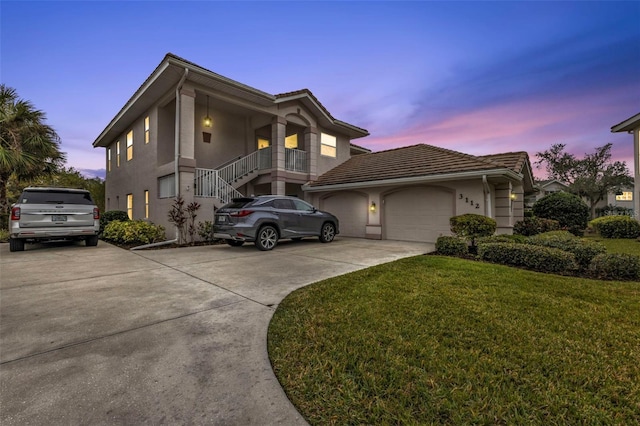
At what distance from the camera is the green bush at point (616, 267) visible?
16.4 feet

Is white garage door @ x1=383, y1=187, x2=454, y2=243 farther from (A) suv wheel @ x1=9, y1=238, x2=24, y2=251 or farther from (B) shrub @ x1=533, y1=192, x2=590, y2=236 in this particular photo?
(A) suv wheel @ x1=9, y1=238, x2=24, y2=251

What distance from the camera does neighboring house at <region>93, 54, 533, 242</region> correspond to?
33.1 feet

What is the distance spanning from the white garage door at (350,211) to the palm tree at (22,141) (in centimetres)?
1415

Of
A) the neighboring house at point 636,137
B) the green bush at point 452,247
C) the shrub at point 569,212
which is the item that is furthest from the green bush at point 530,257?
the neighboring house at point 636,137

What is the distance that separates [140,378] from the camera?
6.91 feet

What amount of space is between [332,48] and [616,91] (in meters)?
16.3

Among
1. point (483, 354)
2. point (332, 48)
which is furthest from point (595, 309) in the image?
point (332, 48)

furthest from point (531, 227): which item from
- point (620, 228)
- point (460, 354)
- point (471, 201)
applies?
point (460, 354)

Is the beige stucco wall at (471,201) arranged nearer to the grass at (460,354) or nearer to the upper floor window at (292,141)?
the upper floor window at (292,141)

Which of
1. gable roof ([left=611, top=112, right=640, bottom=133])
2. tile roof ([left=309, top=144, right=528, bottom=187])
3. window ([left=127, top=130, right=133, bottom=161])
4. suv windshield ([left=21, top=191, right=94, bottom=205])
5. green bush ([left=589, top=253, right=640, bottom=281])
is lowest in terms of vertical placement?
green bush ([left=589, top=253, right=640, bottom=281])

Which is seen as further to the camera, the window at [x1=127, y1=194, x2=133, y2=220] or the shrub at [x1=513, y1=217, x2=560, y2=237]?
the window at [x1=127, y1=194, x2=133, y2=220]

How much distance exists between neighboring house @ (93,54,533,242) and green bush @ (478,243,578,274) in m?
3.48

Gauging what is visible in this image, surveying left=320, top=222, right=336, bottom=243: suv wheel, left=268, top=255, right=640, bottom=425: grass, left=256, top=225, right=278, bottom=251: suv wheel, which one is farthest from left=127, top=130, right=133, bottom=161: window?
left=268, top=255, right=640, bottom=425: grass

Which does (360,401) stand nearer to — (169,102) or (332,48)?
(169,102)
